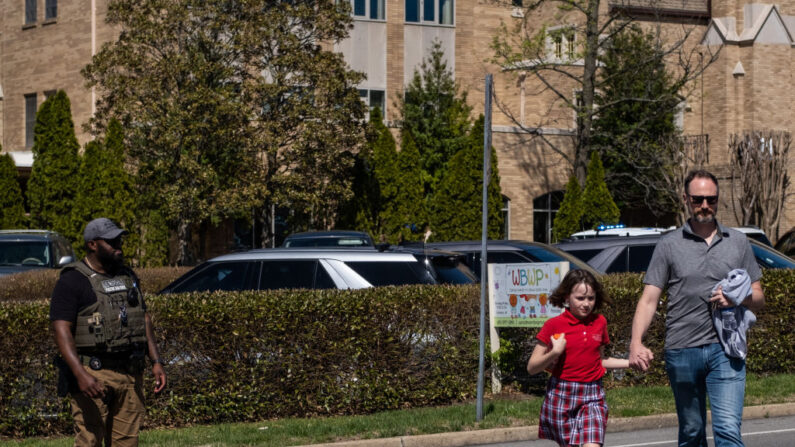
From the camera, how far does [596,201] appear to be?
36.8m

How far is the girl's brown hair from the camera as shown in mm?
6785

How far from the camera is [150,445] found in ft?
33.6

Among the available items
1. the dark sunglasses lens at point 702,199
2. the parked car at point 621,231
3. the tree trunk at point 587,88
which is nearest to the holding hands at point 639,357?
the dark sunglasses lens at point 702,199

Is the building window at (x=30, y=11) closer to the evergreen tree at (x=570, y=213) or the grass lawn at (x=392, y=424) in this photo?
the evergreen tree at (x=570, y=213)

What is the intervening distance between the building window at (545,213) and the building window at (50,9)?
17255mm

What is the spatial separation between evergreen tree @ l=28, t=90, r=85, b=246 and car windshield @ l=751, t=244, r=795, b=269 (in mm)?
21790

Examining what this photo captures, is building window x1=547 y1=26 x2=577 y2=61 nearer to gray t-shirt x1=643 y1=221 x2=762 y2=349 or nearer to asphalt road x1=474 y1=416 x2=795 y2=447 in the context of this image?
asphalt road x1=474 y1=416 x2=795 y2=447

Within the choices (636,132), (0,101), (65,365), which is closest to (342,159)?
(636,132)

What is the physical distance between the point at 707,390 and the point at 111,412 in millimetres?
3558

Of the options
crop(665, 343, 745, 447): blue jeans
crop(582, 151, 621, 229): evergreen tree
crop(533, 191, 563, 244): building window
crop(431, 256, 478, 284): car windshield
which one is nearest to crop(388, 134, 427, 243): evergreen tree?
crop(582, 151, 621, 229): evergreen tree

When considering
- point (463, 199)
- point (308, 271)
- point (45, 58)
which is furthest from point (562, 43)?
point (308, 271)

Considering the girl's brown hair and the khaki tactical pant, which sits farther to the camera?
the khaki tactical pant

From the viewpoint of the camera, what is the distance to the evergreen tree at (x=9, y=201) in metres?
34.1

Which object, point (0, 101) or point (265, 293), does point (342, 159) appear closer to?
point (0, 101)
